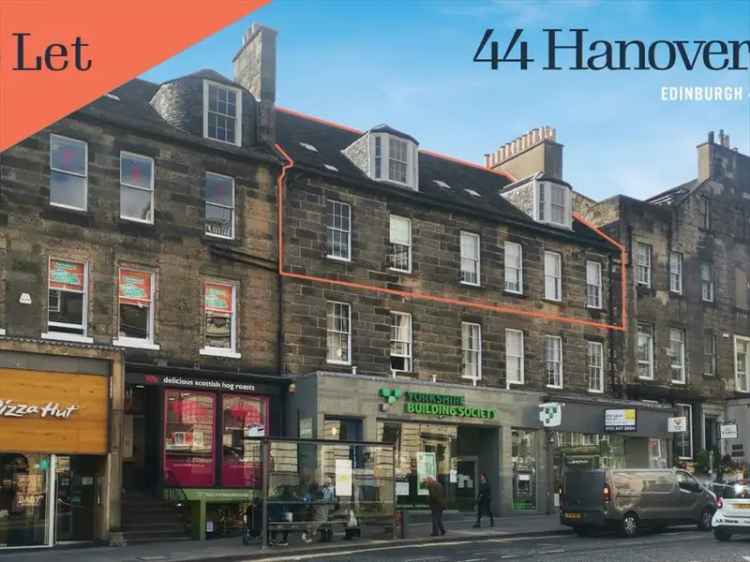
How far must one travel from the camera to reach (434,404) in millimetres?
32375

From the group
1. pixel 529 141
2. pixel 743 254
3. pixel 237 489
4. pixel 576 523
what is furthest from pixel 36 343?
pixel 743 254

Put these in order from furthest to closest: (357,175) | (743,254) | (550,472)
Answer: (743,254) < (550,472) < (357,175)

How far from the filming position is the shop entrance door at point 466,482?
34000 millimetres

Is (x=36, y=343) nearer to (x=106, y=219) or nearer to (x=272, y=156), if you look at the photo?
(x=106, y=219)

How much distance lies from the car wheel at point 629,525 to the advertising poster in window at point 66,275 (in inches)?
591

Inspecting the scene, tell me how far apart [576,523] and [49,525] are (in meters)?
13.3

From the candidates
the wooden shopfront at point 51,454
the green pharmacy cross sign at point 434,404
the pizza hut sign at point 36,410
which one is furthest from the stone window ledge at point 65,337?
the green pharmacy cross sign at point 434,404

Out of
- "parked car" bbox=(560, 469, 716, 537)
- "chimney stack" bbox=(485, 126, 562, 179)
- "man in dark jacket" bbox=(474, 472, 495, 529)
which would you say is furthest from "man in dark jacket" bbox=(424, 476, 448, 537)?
"chimney stack" bbox=(485, 126, 562, 179)

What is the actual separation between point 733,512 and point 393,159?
15273 millimetres

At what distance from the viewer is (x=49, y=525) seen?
24.6m

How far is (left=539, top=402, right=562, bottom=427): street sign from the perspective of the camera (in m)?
34.8

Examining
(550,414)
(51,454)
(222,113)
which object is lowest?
(51,454)

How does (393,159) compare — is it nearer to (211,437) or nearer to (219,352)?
(219,352)

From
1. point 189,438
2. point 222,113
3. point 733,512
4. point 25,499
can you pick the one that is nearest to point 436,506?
point 189,438
